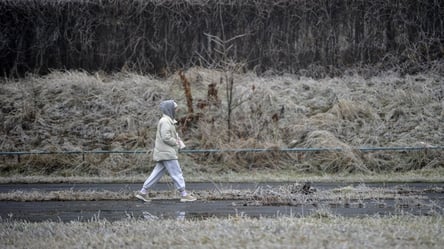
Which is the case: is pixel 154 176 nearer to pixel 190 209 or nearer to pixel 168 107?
pixel 168 107

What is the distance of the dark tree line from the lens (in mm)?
23578

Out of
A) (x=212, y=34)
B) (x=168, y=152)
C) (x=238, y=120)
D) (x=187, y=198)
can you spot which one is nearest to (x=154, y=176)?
(x=168, y=152)

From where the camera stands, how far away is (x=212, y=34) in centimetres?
2422

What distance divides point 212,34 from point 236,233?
16.8 meters

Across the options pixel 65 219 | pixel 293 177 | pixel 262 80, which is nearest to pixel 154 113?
pixel 262 80

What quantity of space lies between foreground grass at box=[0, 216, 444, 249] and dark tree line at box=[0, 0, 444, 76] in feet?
48.2

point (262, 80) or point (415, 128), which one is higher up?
point (262, 80)

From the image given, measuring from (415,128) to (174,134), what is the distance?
30.9ft

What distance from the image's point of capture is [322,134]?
1866cm

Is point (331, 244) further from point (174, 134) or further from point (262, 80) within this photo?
point (262, 80)

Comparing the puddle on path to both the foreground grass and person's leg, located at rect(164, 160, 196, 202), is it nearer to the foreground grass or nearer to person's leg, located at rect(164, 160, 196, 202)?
person's leg, located at rect(164, 160, 196, 202)

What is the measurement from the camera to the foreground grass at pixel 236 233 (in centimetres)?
765

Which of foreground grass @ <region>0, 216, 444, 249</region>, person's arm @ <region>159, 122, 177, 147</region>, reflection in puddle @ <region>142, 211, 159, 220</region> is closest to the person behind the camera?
foreground grass @ <region>0, 216, 444, 249</region>

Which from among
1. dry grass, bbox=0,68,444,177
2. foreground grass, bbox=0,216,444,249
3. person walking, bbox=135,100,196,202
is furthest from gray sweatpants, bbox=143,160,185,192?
dry grass, bbox=0,68,444,177
